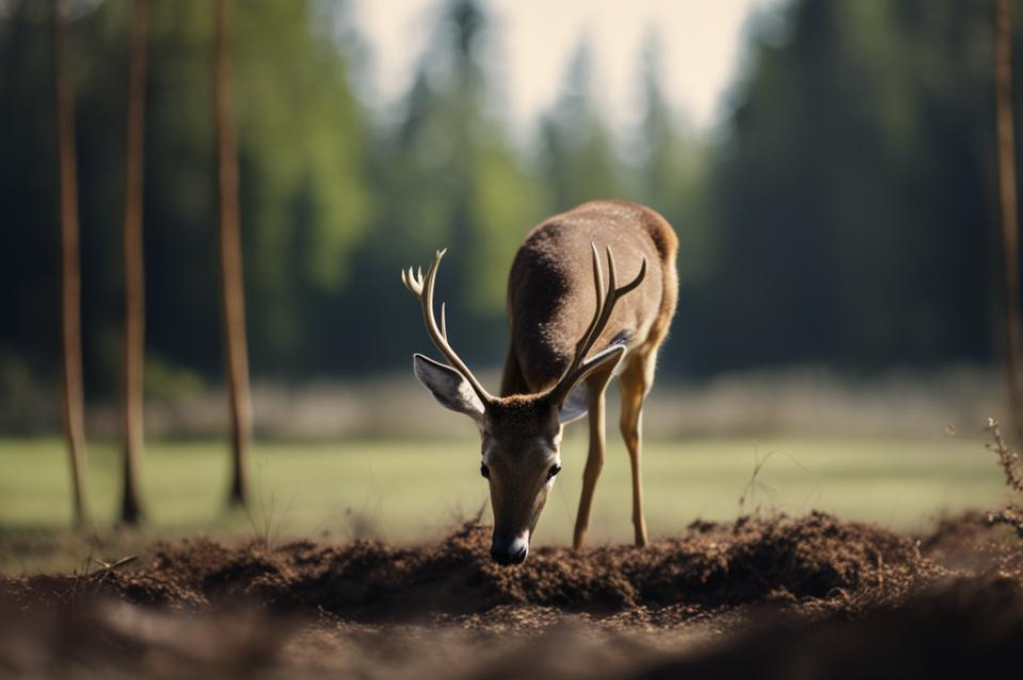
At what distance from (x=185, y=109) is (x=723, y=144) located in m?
26.4

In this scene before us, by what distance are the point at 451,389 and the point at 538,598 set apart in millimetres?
1233

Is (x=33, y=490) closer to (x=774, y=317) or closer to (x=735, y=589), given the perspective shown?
(x=735, y=589)

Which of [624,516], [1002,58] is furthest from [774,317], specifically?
[624,516]

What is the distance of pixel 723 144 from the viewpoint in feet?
162

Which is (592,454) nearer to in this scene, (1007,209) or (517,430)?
(517,430)

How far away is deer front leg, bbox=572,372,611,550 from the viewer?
7.82 metres

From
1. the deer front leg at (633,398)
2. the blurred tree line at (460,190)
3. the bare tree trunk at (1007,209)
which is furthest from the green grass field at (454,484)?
the blurred tree line at (460,190)

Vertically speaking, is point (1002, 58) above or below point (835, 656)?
above

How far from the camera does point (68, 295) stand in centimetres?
1391

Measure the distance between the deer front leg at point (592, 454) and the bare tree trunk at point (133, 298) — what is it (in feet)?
23.3

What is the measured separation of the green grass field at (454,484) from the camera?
35.6 ft

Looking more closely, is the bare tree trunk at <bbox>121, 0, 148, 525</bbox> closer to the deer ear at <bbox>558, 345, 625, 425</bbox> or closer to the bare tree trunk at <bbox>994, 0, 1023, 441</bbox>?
the deer ear at <bbox>558, 345, 625, 425</bbox>

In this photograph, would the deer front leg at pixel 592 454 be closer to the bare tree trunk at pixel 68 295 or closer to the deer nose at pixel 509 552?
the deer nose at pixel 509 552

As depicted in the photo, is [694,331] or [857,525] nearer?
[857,525]
